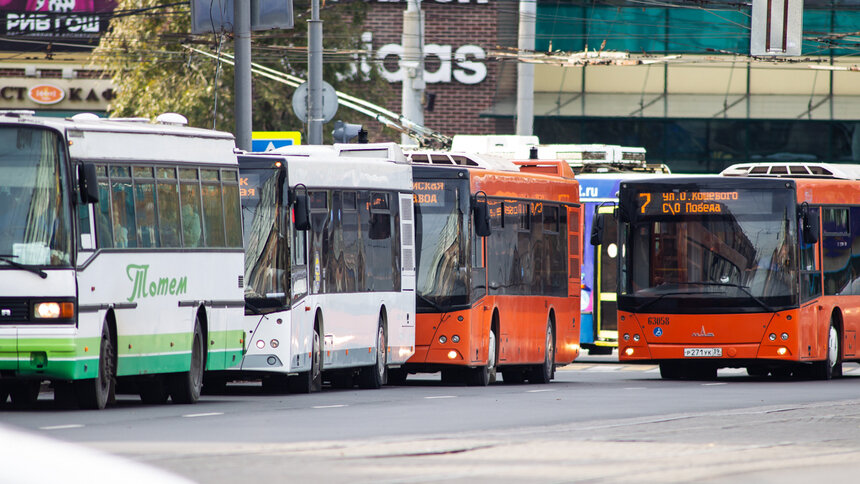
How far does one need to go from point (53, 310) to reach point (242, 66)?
9.76 meters

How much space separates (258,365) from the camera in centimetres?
1947

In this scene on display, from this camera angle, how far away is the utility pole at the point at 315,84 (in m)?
28.6

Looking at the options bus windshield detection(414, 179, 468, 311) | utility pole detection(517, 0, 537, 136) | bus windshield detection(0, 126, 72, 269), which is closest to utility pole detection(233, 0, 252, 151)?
bus windshield detection(414, 179, 468, 311)

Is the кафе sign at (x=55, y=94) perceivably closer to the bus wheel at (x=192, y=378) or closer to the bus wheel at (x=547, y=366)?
the bus wheel at (x=547, y=366)

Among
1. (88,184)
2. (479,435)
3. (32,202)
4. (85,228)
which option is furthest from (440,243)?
(479,435)

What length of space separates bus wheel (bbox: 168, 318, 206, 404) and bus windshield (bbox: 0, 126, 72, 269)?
2.51 m

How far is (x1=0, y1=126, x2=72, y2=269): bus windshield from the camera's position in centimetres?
1497

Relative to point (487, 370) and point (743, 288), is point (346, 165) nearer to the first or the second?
point (487, 370)

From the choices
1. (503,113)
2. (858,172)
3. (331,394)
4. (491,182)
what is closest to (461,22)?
(503,113)

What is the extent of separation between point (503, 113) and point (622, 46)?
3445mm

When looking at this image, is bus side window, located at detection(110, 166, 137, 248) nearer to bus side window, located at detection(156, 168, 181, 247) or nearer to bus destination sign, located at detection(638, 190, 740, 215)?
bus side window, located at detection(156, 168, 181, 247)

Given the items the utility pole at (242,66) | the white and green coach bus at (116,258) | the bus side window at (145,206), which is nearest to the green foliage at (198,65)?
the utility pole at (242,66)

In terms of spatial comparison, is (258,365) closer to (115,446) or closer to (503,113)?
(115,446)

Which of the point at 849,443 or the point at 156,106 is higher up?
the point at 156,106
